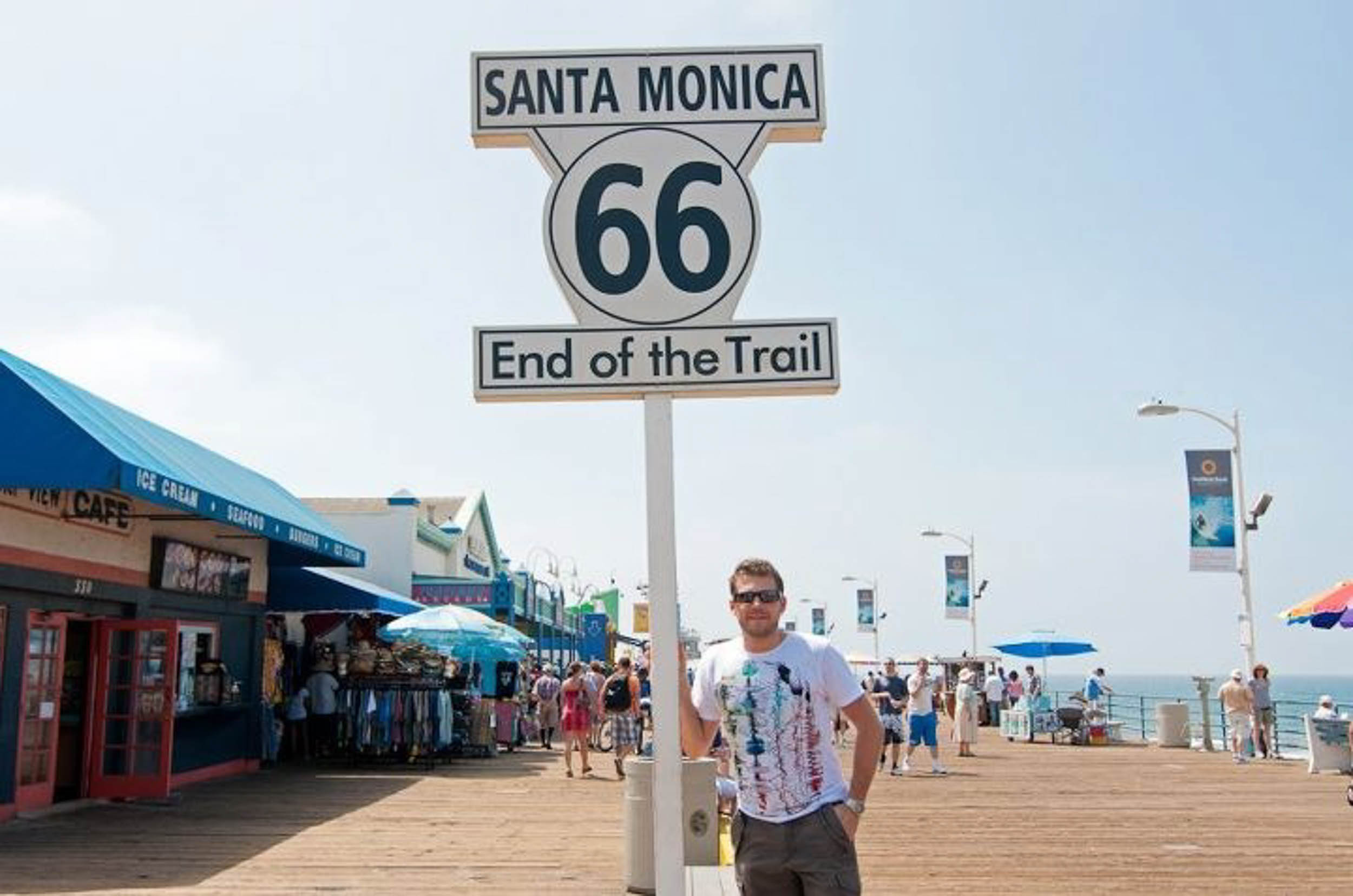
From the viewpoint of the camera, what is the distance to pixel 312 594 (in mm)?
20188

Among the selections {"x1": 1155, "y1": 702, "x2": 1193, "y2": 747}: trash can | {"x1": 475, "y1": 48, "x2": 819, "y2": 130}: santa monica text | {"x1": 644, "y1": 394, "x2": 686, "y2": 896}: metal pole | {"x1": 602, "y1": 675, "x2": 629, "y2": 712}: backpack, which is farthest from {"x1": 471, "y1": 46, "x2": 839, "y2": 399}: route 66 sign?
{"x1": 1155, "y1": 702, "x2": 1193, "y2": 747}: trash can

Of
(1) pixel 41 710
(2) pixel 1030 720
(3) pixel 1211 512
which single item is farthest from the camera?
(2) pixel 1030 720

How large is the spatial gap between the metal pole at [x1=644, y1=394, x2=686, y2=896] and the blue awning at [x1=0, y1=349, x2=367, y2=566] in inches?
305

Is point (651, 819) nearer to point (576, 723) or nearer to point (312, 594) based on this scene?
point (576, 723)

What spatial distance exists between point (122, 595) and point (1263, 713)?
18.0 metres

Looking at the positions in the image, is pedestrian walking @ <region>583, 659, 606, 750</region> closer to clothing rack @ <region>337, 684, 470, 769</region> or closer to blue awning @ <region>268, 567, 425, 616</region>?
clothing rack @ <region>337, 684, 470, 769</region>

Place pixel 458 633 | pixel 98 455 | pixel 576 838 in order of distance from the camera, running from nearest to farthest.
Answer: pixel 98 455 < pixel 576 838 < pixel 458 633

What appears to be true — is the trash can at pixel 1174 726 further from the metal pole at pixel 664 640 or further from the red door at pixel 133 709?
the metal pole at pixel 664 640

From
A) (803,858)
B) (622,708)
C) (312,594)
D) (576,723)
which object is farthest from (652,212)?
(312,594)

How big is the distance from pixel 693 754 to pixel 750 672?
35 cm

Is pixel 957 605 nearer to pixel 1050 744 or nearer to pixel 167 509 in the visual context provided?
pixel 1050 744

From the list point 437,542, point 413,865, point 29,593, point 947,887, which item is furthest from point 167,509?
point 437,542

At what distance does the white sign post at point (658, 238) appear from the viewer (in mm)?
3893

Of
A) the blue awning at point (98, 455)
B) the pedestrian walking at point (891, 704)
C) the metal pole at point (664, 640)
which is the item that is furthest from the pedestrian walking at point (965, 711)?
the metal pole at point (664, 640)
